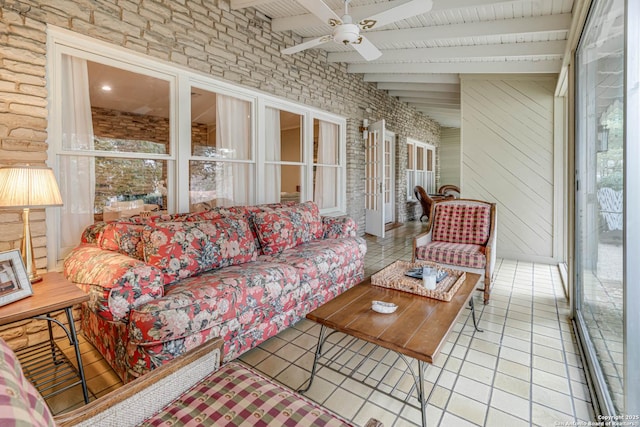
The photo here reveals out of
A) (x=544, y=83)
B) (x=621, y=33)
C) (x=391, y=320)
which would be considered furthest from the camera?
(x=544, y=83)

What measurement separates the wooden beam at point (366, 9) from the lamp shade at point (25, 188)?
7.99 ft

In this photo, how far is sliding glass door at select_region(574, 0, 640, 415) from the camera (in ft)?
3.92

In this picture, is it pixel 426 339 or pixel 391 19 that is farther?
pixel 391 19

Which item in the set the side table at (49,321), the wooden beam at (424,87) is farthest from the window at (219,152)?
the wooden beam at (424,87)

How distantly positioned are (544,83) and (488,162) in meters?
1.21

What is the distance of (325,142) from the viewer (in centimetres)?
509

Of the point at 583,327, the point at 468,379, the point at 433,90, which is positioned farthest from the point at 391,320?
the point at 433,90

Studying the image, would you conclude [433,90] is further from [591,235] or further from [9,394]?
[9,394]

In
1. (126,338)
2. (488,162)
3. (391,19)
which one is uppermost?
(391,19)

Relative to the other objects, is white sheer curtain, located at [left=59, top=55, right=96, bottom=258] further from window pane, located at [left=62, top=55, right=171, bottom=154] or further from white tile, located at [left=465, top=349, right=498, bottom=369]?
white tile, located at [left=465, top=349, right=498, bottom=369]

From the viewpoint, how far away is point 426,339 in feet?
4.70

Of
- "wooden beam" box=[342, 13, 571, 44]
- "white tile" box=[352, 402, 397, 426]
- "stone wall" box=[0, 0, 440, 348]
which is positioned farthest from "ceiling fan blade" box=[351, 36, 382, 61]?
"white tile" box=[352, 402, 397, 426]

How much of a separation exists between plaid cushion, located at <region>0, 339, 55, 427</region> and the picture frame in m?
1.15

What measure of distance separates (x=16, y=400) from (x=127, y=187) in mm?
2557
